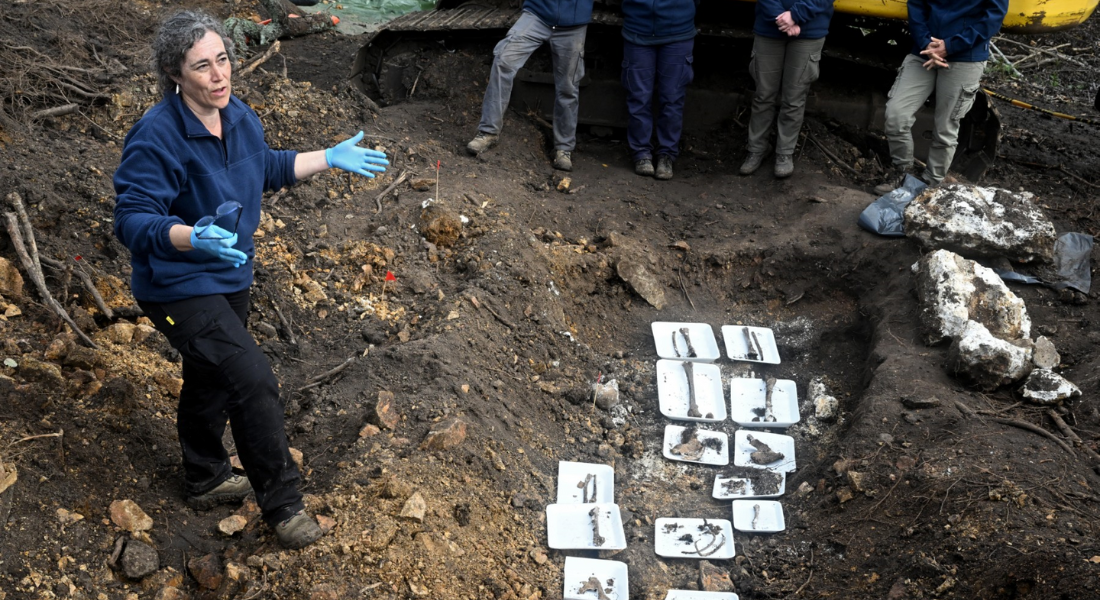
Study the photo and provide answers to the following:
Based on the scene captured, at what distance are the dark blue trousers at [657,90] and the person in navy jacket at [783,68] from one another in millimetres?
539

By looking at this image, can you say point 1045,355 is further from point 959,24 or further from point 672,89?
point 672,89

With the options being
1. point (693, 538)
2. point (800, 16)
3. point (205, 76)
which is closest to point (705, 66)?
point (800, 16)

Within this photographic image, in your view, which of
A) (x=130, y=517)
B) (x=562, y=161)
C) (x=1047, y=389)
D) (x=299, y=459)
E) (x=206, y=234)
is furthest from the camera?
(x=562, y=161)

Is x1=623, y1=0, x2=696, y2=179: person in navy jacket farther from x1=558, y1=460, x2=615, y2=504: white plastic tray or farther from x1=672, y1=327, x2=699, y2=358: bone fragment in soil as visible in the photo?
x1=558, y1=460, x2=615, y2=504: white plastic tray

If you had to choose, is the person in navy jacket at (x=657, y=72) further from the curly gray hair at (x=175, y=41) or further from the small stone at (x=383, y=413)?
the curly gray hair at (x=175, y=41)

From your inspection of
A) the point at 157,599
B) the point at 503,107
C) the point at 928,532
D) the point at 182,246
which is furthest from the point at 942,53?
the point at 157,599

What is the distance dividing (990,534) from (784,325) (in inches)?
91.8

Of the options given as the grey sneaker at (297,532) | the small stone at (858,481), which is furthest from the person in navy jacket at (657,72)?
the grey sneaker at (297,532)

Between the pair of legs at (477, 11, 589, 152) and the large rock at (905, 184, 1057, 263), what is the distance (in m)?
2.72

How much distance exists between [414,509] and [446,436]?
49 cm

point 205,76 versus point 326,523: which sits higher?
point 205,76

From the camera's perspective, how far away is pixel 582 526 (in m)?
4.12

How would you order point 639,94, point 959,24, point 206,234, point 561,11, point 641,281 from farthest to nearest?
point 639,94 → point 561,11 → point 959,24 → point 641,281 → point 206,234

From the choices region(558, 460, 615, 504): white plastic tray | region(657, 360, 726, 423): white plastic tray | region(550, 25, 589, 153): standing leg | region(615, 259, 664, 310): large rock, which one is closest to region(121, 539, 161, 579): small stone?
region(558, 460, 615, 504): white plastic tray
